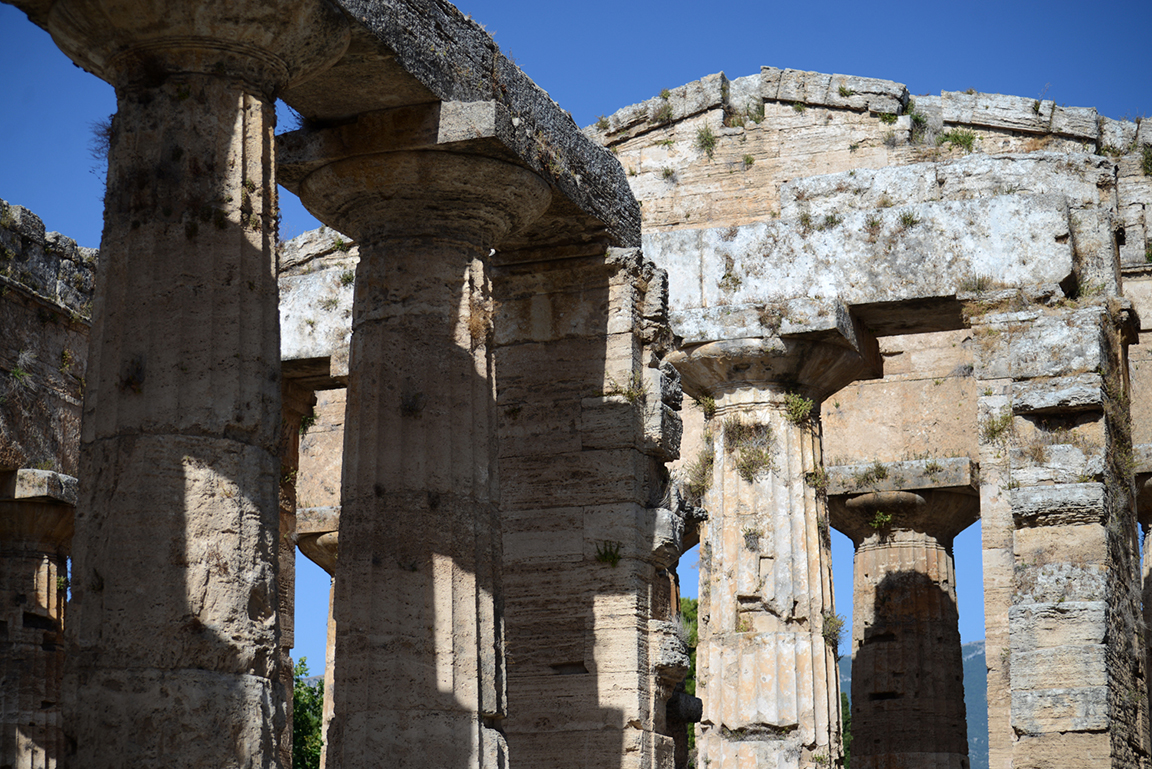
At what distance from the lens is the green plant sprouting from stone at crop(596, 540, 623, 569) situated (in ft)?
35.1

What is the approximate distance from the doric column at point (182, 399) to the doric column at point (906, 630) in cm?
1371

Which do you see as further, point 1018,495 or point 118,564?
point 1018,495

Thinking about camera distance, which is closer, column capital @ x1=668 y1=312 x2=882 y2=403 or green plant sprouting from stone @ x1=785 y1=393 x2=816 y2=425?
column capital @ x1=668 y1=312 x2=882 y2=403

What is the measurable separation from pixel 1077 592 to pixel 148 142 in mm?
8833

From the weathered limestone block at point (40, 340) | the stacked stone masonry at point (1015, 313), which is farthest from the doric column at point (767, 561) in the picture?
the weathered limestone block at point (40, 340)

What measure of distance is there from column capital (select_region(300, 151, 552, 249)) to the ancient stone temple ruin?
0.02 metres

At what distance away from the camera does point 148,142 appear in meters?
7.16

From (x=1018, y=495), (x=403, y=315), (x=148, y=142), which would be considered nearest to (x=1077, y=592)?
(x=1018, y=495)

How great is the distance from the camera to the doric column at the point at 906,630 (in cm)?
1902

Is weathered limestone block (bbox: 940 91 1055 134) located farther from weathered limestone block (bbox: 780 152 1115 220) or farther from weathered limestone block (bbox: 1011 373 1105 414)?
weathered limestone block (bbox: 1011 373 1105 414)

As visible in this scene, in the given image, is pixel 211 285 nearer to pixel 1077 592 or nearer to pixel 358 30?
pixel 358 30

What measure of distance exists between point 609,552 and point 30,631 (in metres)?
7.59

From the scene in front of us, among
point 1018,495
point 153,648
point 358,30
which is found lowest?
point 153,648

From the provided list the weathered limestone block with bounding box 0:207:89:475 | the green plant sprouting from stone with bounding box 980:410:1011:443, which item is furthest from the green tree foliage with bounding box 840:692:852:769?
the weathered limestone block with bounding box 0:207:89:475
